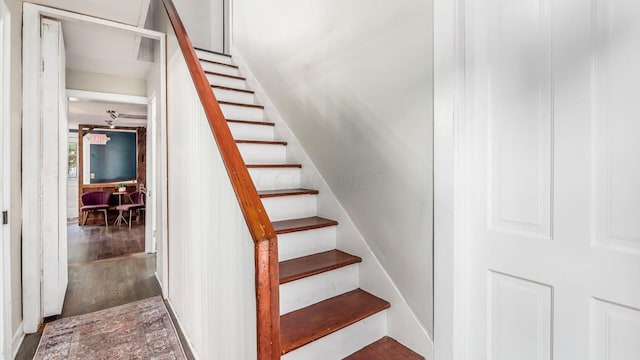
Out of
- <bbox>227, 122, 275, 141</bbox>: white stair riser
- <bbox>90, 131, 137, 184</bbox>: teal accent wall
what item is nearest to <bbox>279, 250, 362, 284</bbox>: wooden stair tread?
<bbox>227, 122, 275, 141</bbox>: white stair riser

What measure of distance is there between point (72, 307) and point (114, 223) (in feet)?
16.0

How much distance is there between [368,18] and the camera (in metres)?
1.86

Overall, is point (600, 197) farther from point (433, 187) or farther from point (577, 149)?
point (433, 187)

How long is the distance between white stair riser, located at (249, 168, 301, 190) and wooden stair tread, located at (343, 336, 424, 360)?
1294mm

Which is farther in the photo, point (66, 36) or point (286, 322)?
point (66, 36)

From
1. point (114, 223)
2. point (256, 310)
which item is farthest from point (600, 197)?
point (114, 223)

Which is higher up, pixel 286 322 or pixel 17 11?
pixel 17 11

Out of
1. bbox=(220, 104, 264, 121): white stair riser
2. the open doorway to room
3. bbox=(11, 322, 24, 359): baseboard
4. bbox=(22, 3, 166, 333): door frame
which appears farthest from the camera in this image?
the open doorway to room

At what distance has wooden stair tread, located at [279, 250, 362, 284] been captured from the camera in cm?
167

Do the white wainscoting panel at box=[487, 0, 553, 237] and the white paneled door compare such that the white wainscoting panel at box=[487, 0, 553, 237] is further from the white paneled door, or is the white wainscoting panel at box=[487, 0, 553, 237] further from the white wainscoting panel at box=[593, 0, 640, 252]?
the white wainscoting panel at box=[593, 0, 640, 252]

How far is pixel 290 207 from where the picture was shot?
7.27 feet

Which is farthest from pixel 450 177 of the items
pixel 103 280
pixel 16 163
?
pixel 103 280

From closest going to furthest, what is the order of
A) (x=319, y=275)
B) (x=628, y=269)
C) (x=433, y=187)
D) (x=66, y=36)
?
(x=628, y=269) → (x=433, y=187) → (x=319, y=275) → (x=66, y=36)

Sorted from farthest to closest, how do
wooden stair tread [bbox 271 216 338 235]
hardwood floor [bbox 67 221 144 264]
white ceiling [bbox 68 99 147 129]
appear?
white ceiling [bbox 68 99 147 129]
hardwood floor [bbox 67 221 144 264]
wooden stair tread [bbox 271 216 338 235]
